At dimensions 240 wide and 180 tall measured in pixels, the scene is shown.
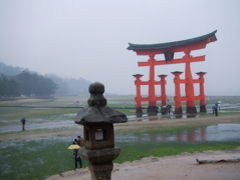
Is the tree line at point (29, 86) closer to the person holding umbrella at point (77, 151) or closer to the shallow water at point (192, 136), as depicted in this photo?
the shallow water at point (192, 136)

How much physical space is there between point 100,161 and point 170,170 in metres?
4.52

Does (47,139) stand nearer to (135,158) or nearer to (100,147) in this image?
Answer: (135,158)

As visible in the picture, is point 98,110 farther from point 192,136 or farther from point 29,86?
point 29,86

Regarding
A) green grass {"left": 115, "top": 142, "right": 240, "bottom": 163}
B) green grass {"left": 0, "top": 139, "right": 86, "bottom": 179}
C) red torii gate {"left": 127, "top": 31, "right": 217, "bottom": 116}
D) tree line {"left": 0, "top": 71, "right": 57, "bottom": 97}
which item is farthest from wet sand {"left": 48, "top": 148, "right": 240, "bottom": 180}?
tree line {"left": 0, "top": 71, "right": 57, "bottom": 97}

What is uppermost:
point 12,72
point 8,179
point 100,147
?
point 12,72

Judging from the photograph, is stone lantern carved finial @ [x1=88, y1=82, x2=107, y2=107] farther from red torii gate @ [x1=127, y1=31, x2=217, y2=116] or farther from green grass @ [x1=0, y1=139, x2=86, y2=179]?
red torii gate @ [x1=127, y1=31, x2=217, y2=116]

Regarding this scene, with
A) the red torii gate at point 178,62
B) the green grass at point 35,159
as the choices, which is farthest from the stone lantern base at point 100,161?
the red torii gate at point 178,62

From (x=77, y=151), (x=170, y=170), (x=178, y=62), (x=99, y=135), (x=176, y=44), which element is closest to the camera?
(x=99, y=135)

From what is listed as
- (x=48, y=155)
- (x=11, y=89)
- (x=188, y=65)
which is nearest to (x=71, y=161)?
(x=48, y=155)

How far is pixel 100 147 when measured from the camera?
18.6 feet

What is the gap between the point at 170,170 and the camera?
9.14 m

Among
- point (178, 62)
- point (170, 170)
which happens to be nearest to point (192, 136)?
point (170, 170)

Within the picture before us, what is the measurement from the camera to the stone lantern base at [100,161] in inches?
216

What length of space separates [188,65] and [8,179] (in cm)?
2439
